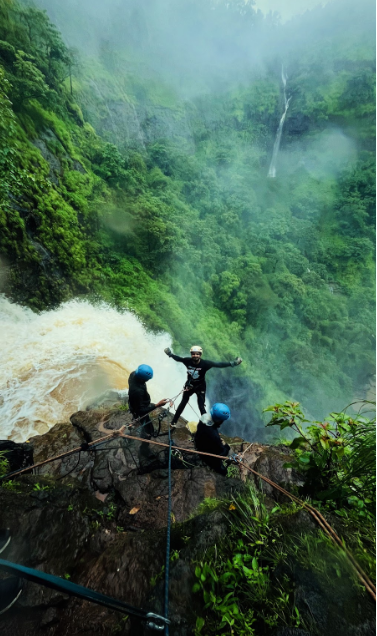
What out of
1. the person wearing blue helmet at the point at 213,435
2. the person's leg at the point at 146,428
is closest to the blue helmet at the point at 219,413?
the person wearing blue helmet at the point at 213,435

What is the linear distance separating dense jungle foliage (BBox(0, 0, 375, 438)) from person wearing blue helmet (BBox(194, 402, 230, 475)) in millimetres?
6899

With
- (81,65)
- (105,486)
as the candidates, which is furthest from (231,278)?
(81,65)

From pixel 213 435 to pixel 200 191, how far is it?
2335cm

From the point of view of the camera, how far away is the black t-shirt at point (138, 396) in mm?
4637

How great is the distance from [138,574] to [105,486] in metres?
2.41

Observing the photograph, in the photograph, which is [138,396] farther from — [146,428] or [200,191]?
[200,191]

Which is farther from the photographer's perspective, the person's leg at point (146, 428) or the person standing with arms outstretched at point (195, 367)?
the person standing with arms outstretched at point (195, 367)

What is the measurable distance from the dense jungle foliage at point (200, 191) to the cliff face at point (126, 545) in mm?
6914

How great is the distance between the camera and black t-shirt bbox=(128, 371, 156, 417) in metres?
4.64

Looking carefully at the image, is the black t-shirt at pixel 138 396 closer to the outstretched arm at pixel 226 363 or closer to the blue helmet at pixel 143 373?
the blue helmet at pixel 143 373

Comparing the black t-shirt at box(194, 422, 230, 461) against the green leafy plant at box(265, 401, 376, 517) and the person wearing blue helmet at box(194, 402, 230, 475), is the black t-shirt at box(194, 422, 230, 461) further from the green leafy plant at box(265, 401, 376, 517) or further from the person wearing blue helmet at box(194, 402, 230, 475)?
the green leafy plant at box(265, 401, 376, 517)

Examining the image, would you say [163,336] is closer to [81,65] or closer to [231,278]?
[231,278]

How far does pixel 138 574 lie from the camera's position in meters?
2.33

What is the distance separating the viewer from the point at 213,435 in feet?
12.6
